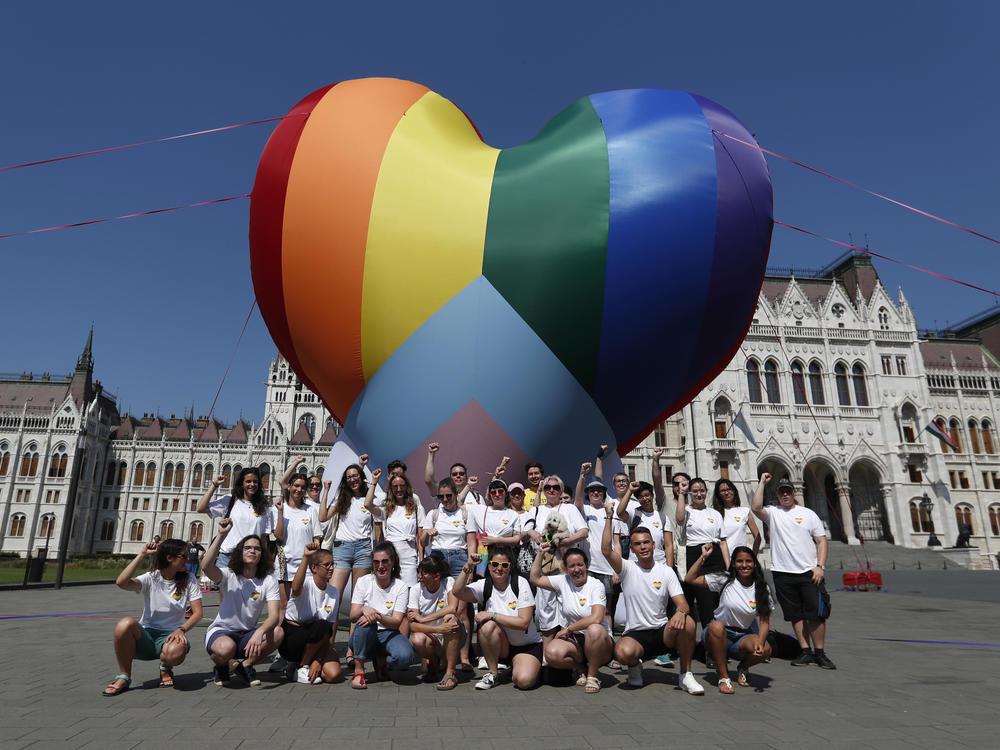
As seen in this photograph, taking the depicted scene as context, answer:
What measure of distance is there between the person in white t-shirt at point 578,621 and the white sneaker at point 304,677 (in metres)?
2.22

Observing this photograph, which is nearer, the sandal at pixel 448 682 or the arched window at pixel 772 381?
the sandal at pixel 448 682

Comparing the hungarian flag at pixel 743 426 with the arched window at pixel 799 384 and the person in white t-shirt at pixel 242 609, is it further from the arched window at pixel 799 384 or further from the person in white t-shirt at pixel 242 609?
the person in white t-shirt at pixel 242 609

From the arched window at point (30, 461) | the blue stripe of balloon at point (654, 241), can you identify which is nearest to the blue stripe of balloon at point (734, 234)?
the blue stripe of balloon at point (654, 241)

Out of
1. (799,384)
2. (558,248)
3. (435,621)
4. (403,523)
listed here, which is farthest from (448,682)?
(799,384)

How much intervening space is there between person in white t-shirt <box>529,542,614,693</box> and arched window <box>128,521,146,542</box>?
6397 cm

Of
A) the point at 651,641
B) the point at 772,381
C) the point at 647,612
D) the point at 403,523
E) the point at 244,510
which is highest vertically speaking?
the point at 772,381

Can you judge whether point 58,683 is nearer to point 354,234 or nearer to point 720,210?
point 354,234

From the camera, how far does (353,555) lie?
22.4 feet

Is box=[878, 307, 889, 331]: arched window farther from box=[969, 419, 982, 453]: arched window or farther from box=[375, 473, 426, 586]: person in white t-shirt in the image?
box=[375, 473, 426, 586]: person in white t-shirt

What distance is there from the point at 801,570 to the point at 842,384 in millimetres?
40017

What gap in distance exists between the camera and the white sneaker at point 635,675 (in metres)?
5.64

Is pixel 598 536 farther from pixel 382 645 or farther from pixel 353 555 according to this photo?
pixel 353 555

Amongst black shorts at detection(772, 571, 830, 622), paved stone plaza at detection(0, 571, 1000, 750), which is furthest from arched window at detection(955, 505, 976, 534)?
black shorts at detection(772, 571, 830, 622)

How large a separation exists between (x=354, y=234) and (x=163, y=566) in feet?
14.6
